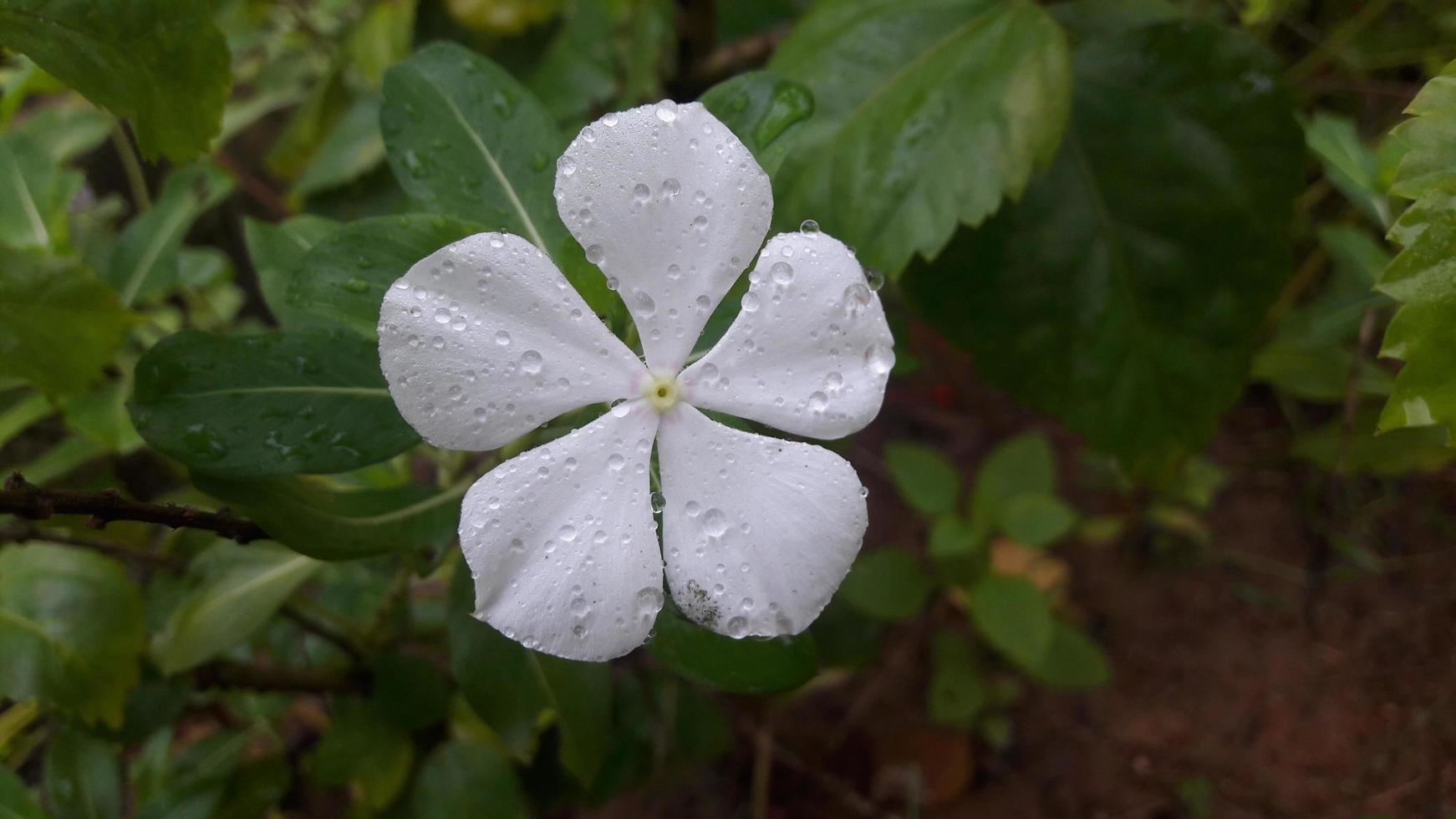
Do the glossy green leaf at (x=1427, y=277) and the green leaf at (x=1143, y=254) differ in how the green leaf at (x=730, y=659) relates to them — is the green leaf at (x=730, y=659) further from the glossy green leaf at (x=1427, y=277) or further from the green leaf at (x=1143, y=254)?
the green leaf at (x=1143, y=254)

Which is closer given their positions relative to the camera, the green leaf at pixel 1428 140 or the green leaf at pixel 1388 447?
the green leaf at pixel 1428 140

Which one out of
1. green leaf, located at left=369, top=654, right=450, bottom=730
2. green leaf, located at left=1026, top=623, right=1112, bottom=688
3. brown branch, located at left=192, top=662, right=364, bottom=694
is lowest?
green leaf, located at left=1026, top=623, right=1112, bottom=688

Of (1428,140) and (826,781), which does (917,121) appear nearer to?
(1428,140)

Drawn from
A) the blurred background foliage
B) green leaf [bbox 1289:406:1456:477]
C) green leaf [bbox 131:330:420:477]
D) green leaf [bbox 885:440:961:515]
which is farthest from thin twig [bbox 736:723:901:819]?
green leaf [bbox 131:330:420:477]

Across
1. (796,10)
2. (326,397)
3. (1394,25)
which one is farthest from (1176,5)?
(326,397)

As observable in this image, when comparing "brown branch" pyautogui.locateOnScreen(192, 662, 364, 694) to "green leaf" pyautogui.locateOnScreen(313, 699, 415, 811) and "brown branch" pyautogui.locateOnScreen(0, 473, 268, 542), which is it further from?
"brown branch" pyautogui.locateOnScreen(0, 473, 268, 542)

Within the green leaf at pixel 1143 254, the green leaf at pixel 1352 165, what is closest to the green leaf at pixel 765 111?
the green leaf at pixel 1143 254

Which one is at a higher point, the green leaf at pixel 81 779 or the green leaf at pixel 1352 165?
the green leaf at pixel 1352 165

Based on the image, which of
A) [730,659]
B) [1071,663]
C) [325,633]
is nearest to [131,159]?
[325,633]
